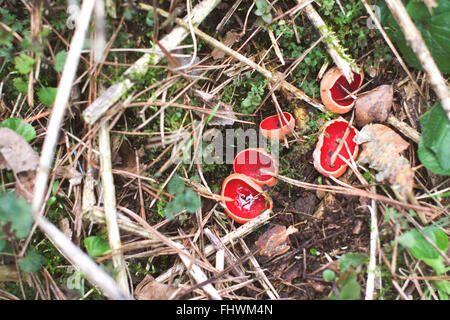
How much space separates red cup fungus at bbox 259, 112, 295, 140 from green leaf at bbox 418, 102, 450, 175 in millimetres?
908

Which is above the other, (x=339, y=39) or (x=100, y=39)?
(x=100, y=39)

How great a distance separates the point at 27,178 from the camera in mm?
2342

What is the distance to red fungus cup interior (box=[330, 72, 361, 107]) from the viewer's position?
2756 mm

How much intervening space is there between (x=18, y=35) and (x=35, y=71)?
28 cm

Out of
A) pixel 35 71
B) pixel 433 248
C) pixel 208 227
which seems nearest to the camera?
pixel 433 248

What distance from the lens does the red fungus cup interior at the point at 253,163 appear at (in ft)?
9.04

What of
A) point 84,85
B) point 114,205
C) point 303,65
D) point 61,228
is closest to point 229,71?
A: point 303,65

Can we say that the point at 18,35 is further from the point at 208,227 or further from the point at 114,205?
the point at 208,227

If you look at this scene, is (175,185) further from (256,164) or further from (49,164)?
(49,164)

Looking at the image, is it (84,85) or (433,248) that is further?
(84,85)

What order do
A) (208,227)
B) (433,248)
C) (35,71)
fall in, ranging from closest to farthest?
(433,248)
(35,71)
(208,227)

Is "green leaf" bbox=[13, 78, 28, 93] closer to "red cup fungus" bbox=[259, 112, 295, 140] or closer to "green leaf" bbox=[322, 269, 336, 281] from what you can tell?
"red cup fungus" bbox=[259, 112, 295, 140]

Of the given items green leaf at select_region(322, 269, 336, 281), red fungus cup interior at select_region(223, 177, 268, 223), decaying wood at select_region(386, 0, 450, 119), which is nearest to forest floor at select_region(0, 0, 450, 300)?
green leaf at select_region(322, 269, 336, 281)

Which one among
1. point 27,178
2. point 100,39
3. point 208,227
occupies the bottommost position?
point 208,227
